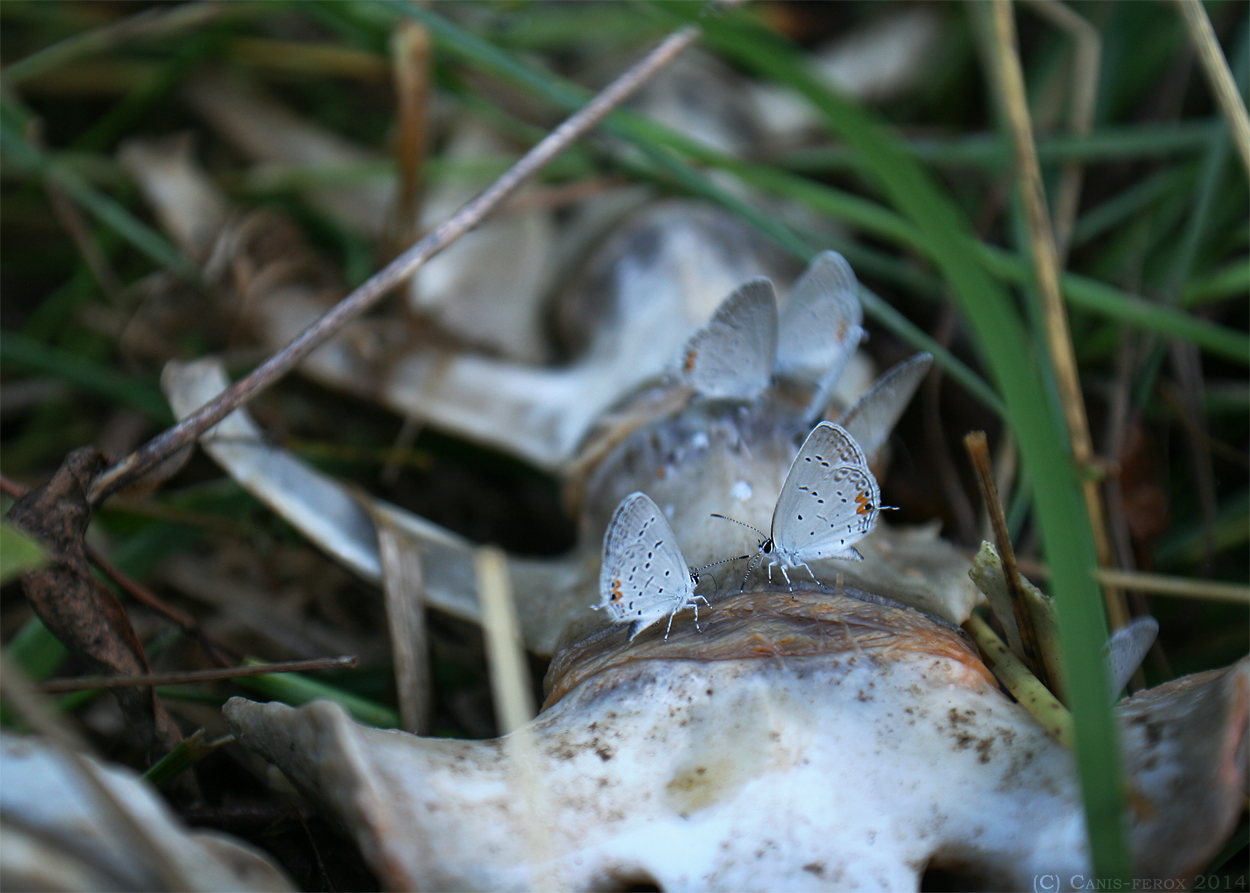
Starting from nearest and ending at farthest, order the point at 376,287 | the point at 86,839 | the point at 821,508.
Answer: the point at 86,839
the point at 821,508
the point at 376,287

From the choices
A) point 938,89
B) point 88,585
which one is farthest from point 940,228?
point 938,89

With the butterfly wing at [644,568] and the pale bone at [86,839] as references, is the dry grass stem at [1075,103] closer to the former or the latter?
the butterfly wing at [644,568]

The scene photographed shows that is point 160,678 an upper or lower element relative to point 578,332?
lower

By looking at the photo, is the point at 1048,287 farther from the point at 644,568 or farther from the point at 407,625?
the point at 407,625

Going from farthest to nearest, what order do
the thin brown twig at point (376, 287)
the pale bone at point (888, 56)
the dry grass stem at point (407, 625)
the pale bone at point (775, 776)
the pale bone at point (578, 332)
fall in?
1. the pale bone at point (888, 56)
2. the pale bone at point (578, 332)
3. the dry grass stem at point (407, 625)
4. the thin brown twig at point (376, 287)
5. the pale bone at point (775, 776)

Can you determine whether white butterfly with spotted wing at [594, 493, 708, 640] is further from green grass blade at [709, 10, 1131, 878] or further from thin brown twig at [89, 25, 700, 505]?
thin brown twig at [89, 25, 700, 505]

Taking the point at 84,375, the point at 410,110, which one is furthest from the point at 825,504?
the point at 84,375

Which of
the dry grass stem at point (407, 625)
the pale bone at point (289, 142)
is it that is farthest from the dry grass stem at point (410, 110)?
the dry grass stem at point (407, 625)
